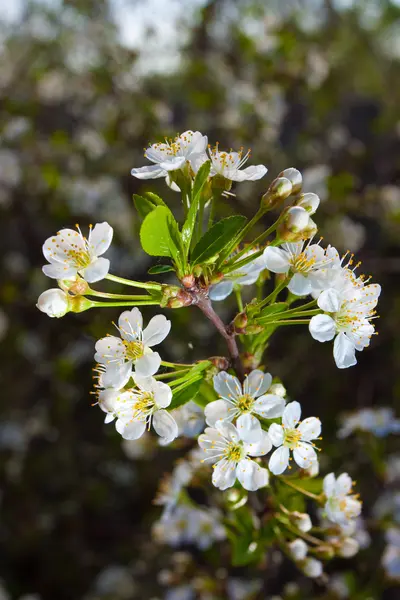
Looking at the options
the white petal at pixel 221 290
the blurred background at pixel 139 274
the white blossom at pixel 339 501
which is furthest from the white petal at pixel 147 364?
the blurred background at pixel 139 274

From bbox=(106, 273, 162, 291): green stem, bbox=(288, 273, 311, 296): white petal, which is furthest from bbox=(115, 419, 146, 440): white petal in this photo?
bbox=(288, 273, 311, 296): white petal

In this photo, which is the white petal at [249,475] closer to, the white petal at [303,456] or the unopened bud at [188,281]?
the white petal at [303,456]

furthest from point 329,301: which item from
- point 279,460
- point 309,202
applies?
point 279,460

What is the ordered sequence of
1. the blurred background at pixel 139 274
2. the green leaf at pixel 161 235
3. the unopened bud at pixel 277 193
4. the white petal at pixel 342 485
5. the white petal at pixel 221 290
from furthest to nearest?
1. the blurred background at pixel 139 274
2. the white petal at pixel 342 485
3. the white petal at pixel 221 290
4. the unopened bud at pixel 277 193
5. the green leaf at pixel 161 235

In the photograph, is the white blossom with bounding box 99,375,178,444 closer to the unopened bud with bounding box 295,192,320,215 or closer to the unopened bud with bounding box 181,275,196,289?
the unopened bud with bounding box 181,275,196,289

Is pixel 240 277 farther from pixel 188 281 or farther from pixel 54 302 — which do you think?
pixel 54 302
